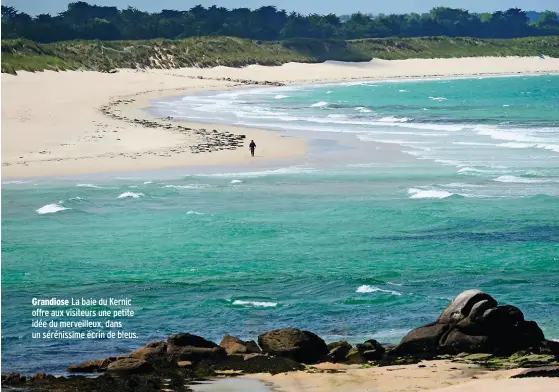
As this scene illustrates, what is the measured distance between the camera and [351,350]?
17.2 meters

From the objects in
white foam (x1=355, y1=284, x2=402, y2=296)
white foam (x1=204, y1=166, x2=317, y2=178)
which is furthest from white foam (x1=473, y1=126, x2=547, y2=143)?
white foam (x1=355, y1=284, x2=402, y2=296)

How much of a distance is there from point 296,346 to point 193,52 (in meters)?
138

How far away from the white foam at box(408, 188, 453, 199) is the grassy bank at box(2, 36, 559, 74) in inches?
2612

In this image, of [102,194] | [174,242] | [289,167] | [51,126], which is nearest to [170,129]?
[51,126]

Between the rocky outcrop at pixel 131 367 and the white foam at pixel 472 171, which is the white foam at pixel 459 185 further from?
the rocky outcrop at pixel 131 367

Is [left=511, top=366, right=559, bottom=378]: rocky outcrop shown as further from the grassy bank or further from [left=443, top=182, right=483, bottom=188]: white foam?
the grassy bank

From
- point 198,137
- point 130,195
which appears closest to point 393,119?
point 198,137

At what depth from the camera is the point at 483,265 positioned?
80.0 ft

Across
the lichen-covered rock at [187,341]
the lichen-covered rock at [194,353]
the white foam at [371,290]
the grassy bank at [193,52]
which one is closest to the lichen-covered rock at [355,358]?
the lichen-covered rock at [194,353]

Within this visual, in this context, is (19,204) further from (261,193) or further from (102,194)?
(261,193)

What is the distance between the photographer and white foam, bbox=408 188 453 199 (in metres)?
33.8

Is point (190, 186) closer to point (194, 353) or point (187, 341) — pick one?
point (187, 341)

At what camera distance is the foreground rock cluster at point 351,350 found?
16.2 metres

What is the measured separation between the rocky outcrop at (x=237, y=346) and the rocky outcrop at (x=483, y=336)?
7.19 feet
